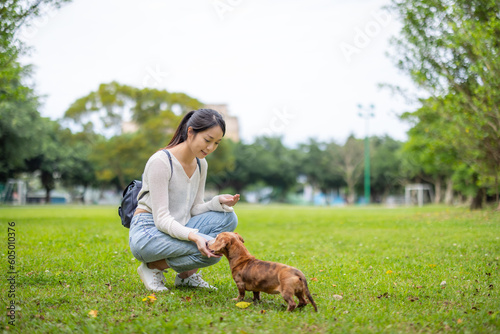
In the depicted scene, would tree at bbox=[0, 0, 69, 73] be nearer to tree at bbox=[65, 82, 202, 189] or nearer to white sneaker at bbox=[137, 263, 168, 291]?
white sneaker at bbox=[137, 263, 168, 291]

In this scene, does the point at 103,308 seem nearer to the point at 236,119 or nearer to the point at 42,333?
the point at 42,333

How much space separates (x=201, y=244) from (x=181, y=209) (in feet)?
2.21

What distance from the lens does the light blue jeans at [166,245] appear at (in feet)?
13.8

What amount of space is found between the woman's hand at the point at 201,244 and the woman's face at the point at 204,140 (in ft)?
2.72

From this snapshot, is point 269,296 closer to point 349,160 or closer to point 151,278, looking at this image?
point 151,278

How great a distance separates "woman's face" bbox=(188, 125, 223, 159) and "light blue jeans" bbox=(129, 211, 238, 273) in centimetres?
74

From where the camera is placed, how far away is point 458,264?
21.5 ft

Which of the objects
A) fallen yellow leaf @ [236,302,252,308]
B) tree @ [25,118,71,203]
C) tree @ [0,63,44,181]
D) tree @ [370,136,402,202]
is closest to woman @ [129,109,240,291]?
fallen yellow leaf @ [236,302,252,308]

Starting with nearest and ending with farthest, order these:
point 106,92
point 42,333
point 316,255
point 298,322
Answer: point 42,333 → point 298,322 → point 316,255 → point 106,92

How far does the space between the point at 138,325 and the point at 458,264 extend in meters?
5.02

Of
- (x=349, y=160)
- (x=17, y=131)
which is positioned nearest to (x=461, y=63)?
(x=17, y=131)

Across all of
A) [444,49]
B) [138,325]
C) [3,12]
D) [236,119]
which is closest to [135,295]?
[138,325]

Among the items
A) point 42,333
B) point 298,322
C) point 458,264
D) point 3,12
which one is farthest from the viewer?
point 3,12

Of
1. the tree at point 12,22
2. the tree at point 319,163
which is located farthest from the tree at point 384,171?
the tree at point 12,22
